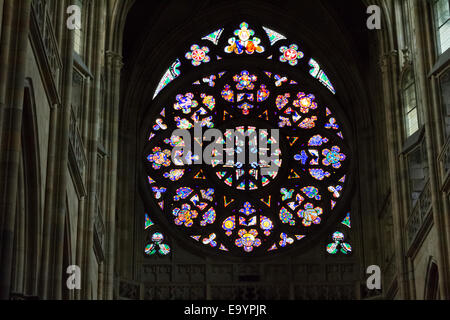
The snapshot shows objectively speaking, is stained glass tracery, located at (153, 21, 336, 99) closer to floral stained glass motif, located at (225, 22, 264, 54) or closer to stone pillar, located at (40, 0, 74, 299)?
floral stained glass motif, located at (225, 22, 264, 54)

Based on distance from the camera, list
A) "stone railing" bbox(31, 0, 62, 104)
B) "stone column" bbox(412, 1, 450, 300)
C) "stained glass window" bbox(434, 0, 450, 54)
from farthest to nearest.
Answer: "stained glass window" bbox(434, 0, 450, 54) → "stone column" bbox(412, 1, 450, 300) → "stone railing" bbox(31, 0, 62, 104)

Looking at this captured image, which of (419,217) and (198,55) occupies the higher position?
(198,55)

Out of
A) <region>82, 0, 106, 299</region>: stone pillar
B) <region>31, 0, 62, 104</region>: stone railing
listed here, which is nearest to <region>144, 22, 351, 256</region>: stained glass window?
<region>82, 0, 106, 299</region>: stone pillar

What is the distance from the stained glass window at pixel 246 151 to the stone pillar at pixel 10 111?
13.7m

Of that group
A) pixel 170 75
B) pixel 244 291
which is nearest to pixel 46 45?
pixel 244 291

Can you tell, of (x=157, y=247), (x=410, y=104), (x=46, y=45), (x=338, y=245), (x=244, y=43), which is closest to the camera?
(x=46, y=45)

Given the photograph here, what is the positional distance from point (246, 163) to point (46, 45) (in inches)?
501

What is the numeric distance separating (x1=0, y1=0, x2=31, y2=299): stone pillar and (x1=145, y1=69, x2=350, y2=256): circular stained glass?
13684 millimetres

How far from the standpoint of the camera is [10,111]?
426 inches

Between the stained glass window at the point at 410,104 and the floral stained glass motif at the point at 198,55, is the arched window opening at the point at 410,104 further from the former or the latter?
the floral stained glass motif at the point at 198,55

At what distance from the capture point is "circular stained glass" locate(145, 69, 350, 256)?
2481 cm

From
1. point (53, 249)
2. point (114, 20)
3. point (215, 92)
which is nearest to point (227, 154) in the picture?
point (215, 92)

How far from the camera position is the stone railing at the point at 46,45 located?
12.4m

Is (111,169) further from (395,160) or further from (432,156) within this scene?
(432,156)
